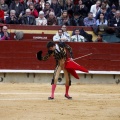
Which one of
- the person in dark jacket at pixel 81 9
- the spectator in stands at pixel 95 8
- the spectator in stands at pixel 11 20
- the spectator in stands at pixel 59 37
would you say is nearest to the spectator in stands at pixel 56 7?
the person in dark jacket at pixel 81 9

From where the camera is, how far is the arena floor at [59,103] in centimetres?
923

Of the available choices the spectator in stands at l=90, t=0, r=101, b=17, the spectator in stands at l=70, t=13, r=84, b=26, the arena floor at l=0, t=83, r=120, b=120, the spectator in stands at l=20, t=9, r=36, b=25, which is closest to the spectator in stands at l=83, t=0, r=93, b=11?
the spectator in stands at l=90, t=0, r=101, b=17

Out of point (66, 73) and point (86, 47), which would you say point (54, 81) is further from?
point (86, 47)

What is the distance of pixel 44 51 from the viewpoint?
1532 centimetres

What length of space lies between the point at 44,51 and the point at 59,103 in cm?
457

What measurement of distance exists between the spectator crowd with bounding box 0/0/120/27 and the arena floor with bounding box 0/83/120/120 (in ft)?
5.47

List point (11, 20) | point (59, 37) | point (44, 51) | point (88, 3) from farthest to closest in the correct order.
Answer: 1. point (88, 3)
2. point (44, 51)
3. point (11, 20)
4. point (59, 37)

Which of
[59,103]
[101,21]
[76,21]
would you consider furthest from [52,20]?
[59,103]

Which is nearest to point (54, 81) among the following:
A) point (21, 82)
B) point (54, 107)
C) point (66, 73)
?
point (66, 73)

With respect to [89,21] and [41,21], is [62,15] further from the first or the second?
[89,21]

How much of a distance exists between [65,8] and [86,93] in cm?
355

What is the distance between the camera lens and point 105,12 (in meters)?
15.2

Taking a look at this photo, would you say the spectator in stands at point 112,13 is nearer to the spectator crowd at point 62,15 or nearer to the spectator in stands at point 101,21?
the spectator crowd at point 62,15

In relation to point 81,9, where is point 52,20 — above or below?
below
